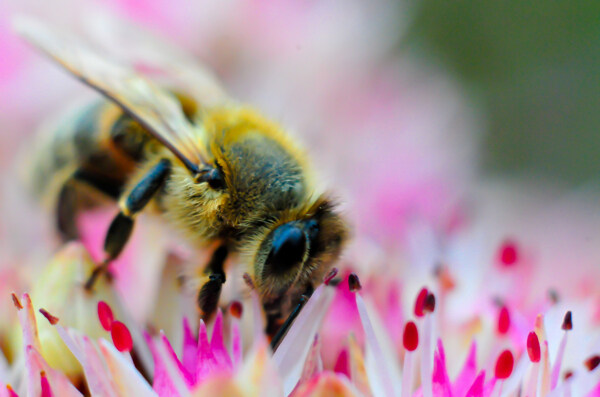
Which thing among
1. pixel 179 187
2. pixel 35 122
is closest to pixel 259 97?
pixel 35 122

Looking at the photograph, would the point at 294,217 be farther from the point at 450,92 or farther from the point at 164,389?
the point at 450,92

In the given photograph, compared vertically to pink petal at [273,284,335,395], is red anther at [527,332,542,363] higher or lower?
higher

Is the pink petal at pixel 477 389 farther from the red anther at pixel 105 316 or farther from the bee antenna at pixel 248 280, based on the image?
the red anther at pixel 105 316

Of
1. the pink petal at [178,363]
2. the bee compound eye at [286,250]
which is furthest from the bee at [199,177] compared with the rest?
the pink petal at [178,363]

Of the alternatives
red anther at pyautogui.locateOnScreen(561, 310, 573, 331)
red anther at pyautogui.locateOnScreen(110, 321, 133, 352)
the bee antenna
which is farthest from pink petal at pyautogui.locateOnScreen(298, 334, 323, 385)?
red anther at pyautogui.locateOnScreen(561, 310, 573, 331)

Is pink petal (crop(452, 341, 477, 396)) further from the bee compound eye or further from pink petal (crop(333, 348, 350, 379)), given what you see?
the bee compound eye

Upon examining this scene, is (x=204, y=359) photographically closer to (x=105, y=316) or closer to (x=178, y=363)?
(x=178, y=363)

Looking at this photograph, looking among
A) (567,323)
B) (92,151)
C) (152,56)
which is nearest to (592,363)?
(567,323)
